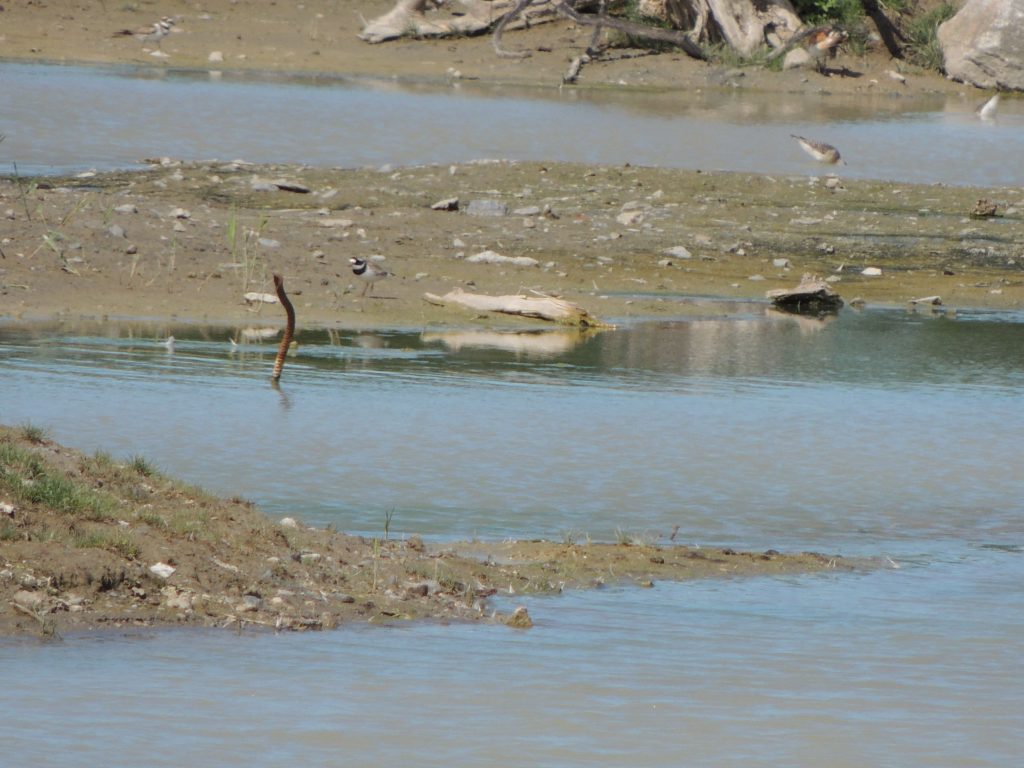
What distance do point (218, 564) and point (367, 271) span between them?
743 cm

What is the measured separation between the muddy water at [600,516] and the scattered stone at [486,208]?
131 inches

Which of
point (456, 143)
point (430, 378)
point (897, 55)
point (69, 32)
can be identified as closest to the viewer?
point (430, 378)

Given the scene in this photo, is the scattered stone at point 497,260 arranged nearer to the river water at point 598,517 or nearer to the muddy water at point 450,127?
the river water at point 598,517

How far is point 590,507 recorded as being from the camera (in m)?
7.16

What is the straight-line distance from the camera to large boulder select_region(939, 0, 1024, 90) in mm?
33375

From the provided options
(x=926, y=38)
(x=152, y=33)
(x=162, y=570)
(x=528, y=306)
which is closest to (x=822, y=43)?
(x=926, y=38)

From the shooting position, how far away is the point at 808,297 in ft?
42.5

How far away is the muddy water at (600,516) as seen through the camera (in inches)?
170

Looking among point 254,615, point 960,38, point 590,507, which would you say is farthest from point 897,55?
point 254,615

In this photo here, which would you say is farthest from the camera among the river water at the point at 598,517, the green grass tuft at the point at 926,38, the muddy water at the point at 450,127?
the green grass tuft at the point at 926,38

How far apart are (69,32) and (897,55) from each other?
1698 centimetres

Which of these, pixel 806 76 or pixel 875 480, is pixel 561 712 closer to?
pixel 875 480

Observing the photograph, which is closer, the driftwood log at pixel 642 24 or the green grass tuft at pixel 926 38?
the driftwood log at pixel 642 24

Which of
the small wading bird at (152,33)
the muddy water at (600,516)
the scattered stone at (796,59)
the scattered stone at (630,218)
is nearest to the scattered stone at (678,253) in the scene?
the scattered stone at (630,218)
